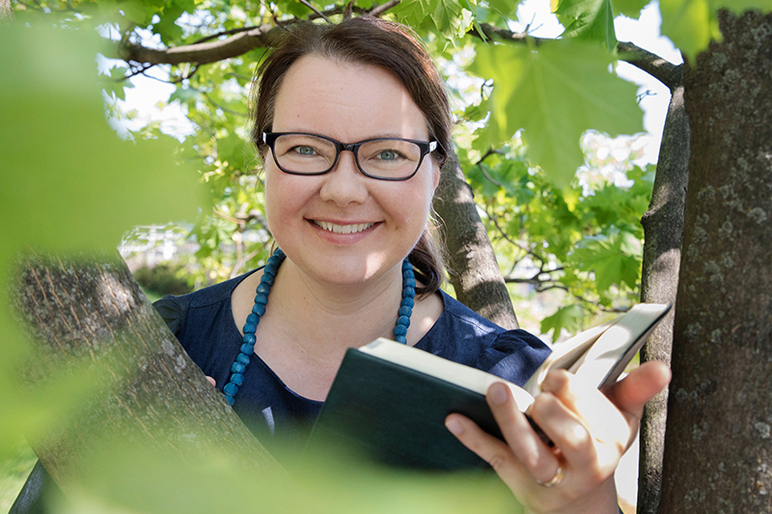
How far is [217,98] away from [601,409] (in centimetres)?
492

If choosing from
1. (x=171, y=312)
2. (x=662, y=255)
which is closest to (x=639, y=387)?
(x=662, y=255)

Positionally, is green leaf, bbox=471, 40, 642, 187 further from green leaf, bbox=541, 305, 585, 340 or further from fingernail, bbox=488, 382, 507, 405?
green leaf, bbox=541, 305, 585, 340

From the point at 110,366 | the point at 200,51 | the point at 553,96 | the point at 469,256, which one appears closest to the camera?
the point at 553,96

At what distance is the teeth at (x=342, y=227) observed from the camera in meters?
1.40

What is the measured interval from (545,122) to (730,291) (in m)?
0.51

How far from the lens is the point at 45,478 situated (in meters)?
1.18

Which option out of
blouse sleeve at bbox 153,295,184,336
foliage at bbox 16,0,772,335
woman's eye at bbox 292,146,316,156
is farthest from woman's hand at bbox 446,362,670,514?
blouse sleeve at bbox 153,295,184,336

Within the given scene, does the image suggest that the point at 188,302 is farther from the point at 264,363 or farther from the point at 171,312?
the point at 264,363

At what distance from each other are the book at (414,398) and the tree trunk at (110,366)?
128 millimetres

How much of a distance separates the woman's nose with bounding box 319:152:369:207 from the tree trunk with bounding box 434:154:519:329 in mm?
986

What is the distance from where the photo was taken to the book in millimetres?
712

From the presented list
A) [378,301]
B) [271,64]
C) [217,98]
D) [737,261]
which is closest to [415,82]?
[271,64]

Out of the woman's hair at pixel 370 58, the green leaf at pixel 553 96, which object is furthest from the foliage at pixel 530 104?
the woman's hair at pixel 370 58

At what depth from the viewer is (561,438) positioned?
0.67 metres
